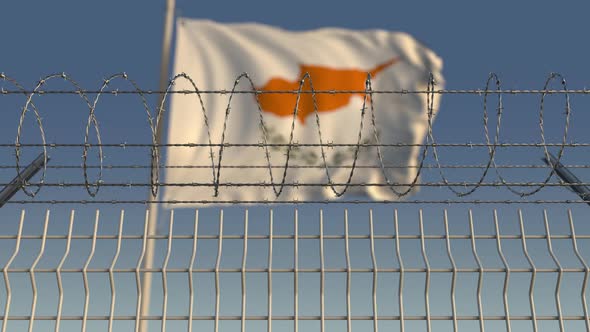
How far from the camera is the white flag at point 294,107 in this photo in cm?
1324

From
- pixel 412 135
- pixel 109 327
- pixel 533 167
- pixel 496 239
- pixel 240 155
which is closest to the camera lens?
pixel 109 327

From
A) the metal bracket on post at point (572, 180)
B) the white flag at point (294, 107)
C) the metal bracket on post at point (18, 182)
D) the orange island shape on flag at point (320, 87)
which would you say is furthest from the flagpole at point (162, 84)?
the metal bracket on post at point (572, 180)

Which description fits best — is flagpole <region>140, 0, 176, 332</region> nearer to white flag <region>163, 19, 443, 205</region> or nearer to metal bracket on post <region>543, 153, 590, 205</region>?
white flag <region>163, 19, 443, 205</region>

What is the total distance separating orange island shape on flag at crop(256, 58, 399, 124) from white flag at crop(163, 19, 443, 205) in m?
0.02

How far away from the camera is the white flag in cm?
1324

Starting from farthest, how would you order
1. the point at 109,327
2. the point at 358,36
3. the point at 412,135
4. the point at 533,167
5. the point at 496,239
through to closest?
the point at 358,36, the point at 412,135, the point at 533,167, the point at 496,239, the point at 109,327

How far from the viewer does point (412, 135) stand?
14.3 m

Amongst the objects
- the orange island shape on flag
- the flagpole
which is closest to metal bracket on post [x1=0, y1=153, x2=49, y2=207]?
the flagpole

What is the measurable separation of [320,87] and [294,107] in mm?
1533

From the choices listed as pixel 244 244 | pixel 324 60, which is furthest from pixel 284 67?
pixel 244 244

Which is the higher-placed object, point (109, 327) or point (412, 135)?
point (412, 135)

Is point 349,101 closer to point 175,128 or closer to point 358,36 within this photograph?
point 358,36

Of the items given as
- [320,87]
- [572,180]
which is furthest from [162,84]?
[572,180]

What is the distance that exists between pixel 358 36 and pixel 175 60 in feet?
13.5
